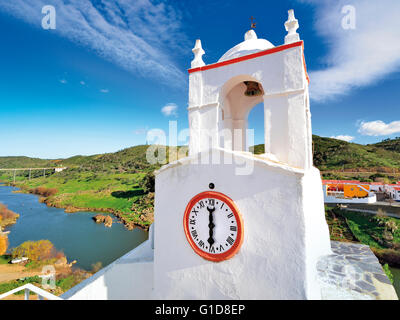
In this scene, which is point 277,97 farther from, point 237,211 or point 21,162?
point 21,162

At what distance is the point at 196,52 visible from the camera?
215 inches

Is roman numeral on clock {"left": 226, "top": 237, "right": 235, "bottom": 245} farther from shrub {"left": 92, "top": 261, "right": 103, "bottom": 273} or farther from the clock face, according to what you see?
shrub {"left": 92, "top": 261, "right": 103, "bottom": 273}

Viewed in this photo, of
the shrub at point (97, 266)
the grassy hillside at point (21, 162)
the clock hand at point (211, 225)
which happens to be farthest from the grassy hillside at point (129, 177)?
the grassy hillside at point (21, 162)

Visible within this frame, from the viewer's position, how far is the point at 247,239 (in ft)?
11.3

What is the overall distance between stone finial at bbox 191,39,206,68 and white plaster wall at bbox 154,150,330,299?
2954 millimetres

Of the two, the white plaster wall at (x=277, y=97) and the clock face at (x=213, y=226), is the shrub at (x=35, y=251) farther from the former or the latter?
the clock face at (x=213, y=226)

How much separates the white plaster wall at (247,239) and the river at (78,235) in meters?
23.2

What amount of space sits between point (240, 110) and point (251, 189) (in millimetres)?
3734

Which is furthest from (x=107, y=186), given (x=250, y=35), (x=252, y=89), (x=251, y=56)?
(x=251, y=56)
